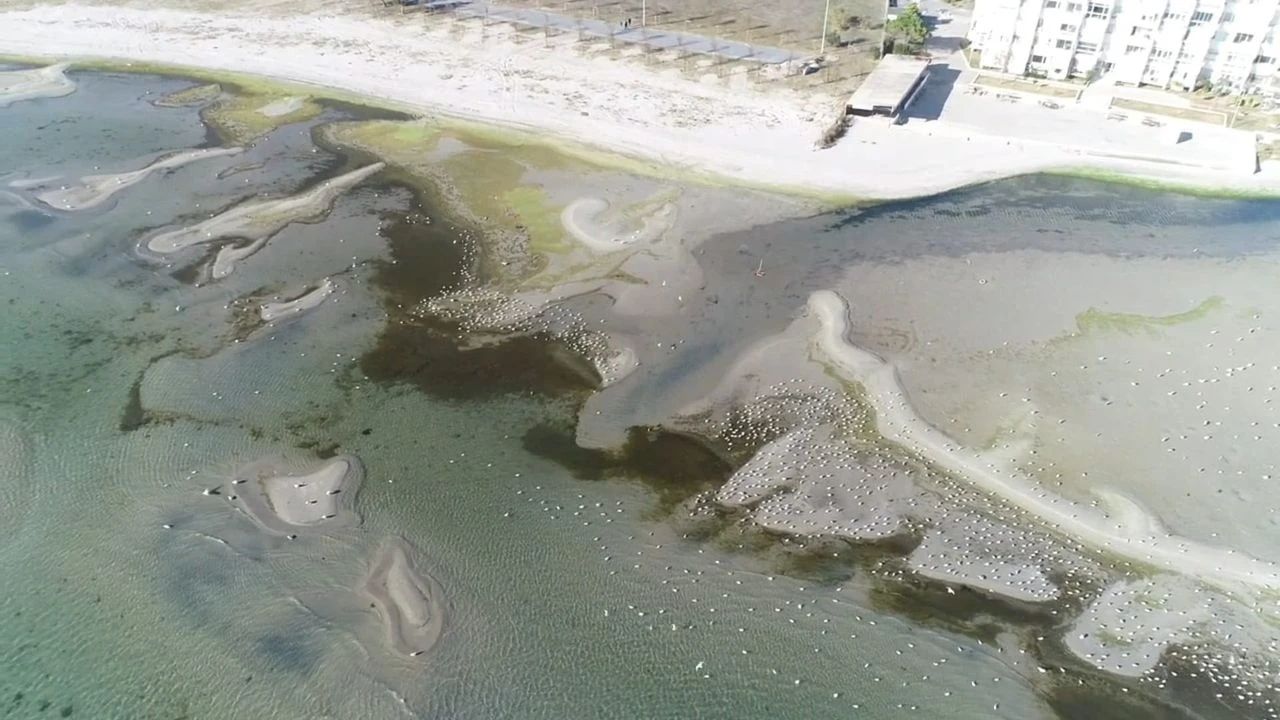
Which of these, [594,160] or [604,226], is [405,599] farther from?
[594,160]

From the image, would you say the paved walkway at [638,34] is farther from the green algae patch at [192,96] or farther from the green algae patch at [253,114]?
the green algae patch at [192,96]

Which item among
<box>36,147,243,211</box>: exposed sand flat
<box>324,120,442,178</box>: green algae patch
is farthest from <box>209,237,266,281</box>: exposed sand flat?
<box>324,120,442,178</box>: green algae patch

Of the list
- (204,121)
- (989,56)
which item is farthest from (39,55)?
(989,56)

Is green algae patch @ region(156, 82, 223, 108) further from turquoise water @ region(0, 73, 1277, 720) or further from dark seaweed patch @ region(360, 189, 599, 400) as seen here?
dark seaweed patch @ region(360, 189, 599, 400)

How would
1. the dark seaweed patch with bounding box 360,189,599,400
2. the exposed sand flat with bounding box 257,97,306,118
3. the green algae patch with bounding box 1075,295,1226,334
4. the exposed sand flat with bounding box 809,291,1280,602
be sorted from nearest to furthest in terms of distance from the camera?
the exposed sand flat with bounding box 809,291,1280,602 → the dark seaweed patch with bounding box 360,189,599,400 → the green algae patch with bounding box 1075,295,1226,334 → the exposed sand flat with bounding box 257,97,306,118

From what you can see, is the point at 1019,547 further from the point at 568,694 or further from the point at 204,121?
the point at 204,121

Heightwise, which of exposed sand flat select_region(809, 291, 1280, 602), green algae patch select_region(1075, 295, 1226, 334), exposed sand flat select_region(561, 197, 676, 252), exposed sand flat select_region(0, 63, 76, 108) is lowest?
exposed sand flat select_region(809, 291, 1280, 602)

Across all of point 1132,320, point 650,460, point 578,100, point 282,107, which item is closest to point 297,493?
point 650,460
